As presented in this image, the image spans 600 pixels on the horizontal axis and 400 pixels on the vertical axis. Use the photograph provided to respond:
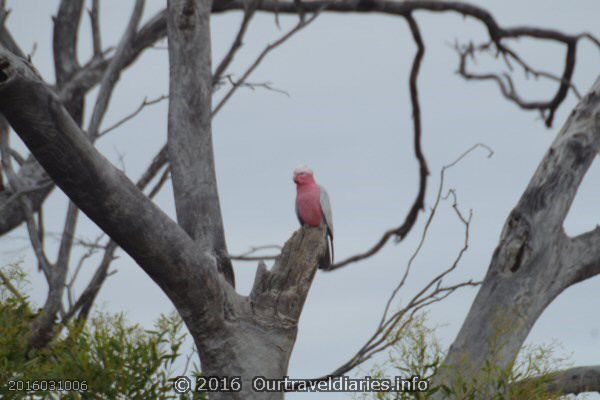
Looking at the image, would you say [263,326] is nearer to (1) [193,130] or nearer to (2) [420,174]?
(1) [193,130]

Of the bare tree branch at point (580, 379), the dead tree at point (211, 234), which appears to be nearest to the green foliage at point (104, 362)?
the dead tree at point (211, 234)

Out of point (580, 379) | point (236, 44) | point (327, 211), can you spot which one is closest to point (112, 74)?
point (236, 44)

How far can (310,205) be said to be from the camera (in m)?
5.35

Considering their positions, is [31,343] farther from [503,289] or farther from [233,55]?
[503,289]

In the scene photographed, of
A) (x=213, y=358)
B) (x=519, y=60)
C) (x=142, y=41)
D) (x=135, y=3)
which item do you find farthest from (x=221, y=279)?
(x=519, y=60)

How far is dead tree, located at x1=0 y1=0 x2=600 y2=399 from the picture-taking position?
317 cm

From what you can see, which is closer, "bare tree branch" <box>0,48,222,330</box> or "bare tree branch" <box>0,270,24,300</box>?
"bare tree branch" <box>0,48,222,330</box>

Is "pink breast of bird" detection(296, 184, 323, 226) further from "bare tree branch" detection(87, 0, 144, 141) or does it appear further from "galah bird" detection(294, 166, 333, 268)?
"bare tree branch" detection(87, 0, 144, 141)

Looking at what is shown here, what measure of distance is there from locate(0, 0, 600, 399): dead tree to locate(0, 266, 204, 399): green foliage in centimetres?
25

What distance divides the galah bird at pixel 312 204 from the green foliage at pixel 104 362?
1404 millimetres

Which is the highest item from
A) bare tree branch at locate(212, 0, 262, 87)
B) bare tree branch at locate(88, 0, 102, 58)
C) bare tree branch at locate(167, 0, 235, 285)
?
bare tree branch at locate(88, 0, 102, 58)

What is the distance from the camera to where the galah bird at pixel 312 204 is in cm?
526

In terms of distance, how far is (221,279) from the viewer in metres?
3.85

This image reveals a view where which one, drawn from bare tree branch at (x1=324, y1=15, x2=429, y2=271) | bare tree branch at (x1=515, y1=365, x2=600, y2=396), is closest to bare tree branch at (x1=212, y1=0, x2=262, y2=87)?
bare tree branch at (x1=324, y1=15, x2=429, y2=271)
